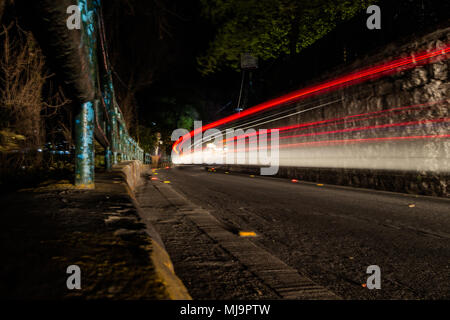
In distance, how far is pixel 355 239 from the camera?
2.56m

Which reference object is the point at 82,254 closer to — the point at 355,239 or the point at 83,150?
the point at 83,150

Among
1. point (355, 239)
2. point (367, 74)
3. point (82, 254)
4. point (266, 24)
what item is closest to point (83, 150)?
point (82, 254)

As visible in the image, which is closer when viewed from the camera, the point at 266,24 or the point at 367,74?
Answer: the point at 367,74

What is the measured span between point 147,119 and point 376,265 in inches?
1767

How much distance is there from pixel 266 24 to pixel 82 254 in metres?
15.5

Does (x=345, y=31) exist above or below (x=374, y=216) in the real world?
above

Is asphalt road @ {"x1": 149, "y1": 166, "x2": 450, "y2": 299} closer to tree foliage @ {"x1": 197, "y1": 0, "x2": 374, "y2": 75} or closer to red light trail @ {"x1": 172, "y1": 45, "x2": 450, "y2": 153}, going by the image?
red light trail @ {"x1": 172, "y1": 45, "x2": 450, "y2": 153}

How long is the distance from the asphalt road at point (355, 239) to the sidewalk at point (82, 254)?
3.55 feet

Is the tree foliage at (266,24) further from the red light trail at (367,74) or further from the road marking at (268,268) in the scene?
the road marking at (268,268)

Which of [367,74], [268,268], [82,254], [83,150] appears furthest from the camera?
[367,74]
